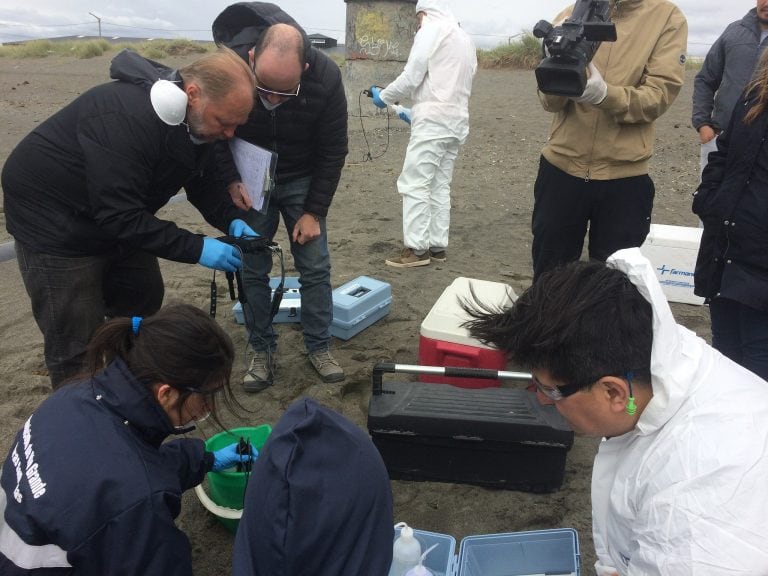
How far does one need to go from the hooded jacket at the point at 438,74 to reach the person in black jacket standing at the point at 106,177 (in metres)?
2.46

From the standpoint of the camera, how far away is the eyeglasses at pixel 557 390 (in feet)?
4.40

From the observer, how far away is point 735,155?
212cm

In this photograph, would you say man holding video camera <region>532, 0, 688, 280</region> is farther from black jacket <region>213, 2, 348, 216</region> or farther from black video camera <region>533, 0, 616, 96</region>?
black jacket <region>213, 2, 348, 216</region>

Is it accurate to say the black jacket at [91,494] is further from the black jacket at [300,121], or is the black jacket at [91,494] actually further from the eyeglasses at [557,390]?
the black jacket at [300,121]

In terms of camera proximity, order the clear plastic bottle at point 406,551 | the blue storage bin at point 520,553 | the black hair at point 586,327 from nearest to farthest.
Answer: the black hair at point 586,327 → the clear plastic bottle at point 406,551 → the blue storage bin at point 520,553

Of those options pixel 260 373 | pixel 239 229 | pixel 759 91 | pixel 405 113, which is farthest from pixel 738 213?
pixel 405 113

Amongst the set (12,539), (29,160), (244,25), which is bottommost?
(12,539)

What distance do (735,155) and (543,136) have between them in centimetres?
780

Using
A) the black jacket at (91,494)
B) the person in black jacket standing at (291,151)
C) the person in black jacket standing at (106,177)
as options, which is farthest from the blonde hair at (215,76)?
the black jacket at (91,494)

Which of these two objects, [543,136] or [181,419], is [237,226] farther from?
[543,136]

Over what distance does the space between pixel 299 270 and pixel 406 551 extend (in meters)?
1.65

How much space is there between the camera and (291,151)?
9.73 feet

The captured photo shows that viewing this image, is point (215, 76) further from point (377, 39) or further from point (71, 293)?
point (377, 39)

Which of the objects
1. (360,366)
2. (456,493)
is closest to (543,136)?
(360,366)
